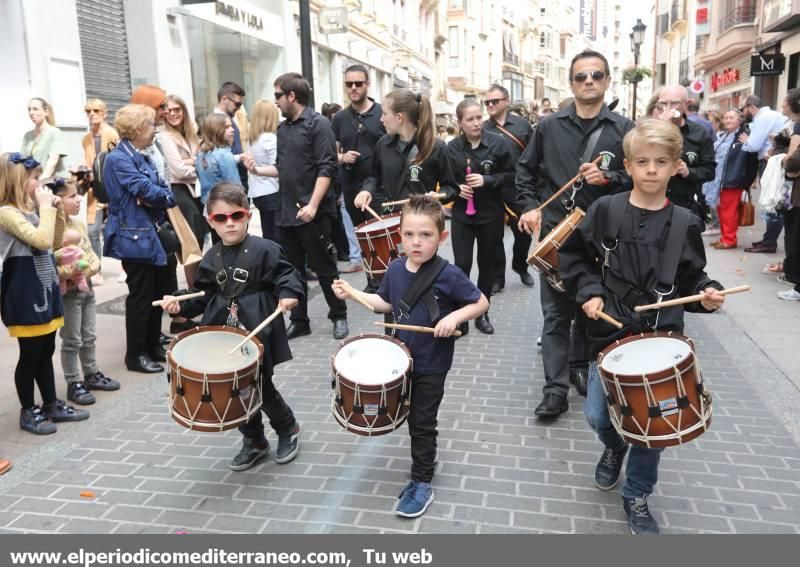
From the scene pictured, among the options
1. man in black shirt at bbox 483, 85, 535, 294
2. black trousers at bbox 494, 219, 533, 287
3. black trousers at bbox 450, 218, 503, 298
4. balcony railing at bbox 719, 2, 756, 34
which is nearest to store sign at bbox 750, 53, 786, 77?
balcony railing at bbox 719, 2, 756, 34

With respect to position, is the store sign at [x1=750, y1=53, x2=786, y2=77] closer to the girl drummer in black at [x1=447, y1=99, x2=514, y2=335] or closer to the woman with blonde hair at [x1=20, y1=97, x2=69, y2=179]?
the girl drummer in black at [x1=447, y1=99, x2=514, y2=335]

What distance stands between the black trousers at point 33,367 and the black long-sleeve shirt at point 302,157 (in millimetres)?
2373

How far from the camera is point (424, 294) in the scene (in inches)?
131

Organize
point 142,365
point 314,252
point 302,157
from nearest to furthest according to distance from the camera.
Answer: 1. point 142,365
2. point 302,157
3. point 314,252

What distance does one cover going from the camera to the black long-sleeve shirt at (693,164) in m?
5.61

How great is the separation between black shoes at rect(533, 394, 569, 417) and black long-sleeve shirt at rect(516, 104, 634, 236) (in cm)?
107

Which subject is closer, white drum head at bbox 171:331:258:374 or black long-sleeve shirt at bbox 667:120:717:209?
white drum head at bbox 171:331:258:374

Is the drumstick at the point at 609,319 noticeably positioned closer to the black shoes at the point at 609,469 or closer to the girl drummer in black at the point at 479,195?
the black shoes at the point at 609,469

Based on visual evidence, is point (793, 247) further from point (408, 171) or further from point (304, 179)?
point (304, 179)

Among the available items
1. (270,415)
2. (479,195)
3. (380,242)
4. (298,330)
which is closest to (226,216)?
(270,415)

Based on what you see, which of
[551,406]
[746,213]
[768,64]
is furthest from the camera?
[768,64]

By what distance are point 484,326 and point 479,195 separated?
3.83 feet

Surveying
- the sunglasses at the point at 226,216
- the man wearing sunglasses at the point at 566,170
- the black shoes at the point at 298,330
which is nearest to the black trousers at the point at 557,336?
the man wearing sunglasses at the point at 566,170

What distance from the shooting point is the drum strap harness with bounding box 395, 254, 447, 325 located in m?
3.32
